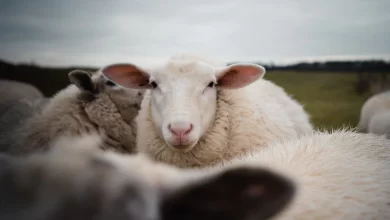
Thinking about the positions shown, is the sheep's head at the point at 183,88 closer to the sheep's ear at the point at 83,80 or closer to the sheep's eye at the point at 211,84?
the sheep's eye at the point at 211,84

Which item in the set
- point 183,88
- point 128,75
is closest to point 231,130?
point 183,88

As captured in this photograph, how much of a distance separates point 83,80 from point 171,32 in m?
1.33

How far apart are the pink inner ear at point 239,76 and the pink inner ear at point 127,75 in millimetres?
732

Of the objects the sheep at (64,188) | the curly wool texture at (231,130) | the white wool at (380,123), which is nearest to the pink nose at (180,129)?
the curly wool texture at (231,130)

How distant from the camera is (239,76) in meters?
3.13

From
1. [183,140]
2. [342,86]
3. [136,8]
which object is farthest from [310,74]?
[183,140]

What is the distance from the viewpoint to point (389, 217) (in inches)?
50.5

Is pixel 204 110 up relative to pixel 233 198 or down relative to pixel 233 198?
up

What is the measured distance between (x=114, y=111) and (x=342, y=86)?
5.72 m

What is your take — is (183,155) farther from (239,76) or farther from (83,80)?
(83,80)

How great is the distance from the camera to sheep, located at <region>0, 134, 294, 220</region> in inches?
27.1

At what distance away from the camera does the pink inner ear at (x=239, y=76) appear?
3.08 meters

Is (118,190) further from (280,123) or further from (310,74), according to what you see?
(310,74)

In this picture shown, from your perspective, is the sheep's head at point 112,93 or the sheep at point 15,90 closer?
the sheep's head at point 112,93
